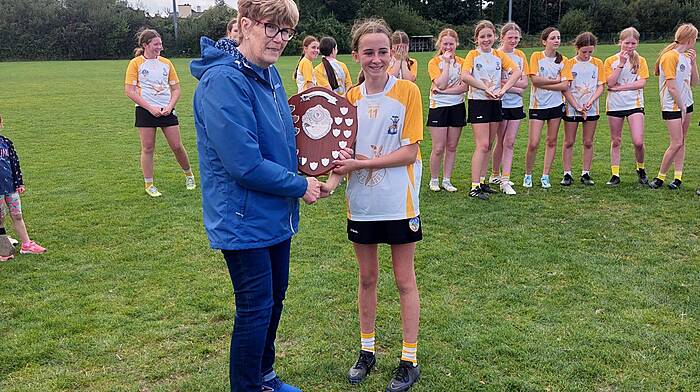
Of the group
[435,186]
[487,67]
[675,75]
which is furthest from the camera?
[435,186]

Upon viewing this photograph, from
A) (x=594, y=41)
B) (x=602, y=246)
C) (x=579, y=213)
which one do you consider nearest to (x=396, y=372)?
(x=602, y=246)

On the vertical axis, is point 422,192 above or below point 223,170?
below

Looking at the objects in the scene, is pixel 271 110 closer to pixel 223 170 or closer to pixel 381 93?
pixel 223 170

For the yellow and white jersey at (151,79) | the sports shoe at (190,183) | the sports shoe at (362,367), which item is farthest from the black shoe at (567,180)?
the sports shoe at (362,367)

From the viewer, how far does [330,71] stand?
25.3 ft

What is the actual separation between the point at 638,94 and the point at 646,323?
4648 mm

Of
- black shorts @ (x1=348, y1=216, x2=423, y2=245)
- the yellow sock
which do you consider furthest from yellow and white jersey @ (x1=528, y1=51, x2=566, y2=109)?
the yellow sock

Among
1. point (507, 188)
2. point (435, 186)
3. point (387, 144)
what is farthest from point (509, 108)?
point (387, 144)

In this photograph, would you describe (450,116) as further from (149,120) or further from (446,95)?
(149,120)

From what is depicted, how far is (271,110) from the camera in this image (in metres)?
2.83

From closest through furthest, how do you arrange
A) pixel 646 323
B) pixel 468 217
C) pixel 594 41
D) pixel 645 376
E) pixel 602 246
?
pixel 645 376
pixel 646 323
pixel 602 246
pixel 468 217
pixel 594 41

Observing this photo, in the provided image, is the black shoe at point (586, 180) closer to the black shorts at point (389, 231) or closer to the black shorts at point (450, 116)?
the black shorts at point (450, 116)

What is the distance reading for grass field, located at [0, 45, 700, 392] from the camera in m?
3.60

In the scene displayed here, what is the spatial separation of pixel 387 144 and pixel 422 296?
1774 millimetres
